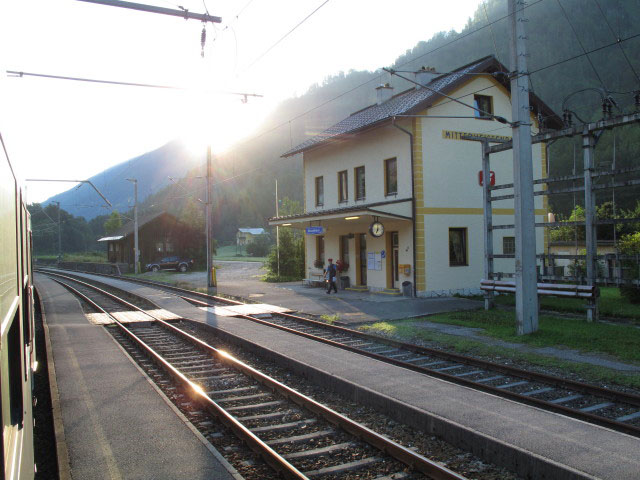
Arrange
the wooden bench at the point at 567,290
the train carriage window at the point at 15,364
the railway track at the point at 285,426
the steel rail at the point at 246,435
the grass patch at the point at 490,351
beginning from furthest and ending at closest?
the wooden bench at the point at 567,290
the grass patch at the point at 490,351
the railway track at the point at 285,426
the steel rail at the point at 246,435
the train carriage window at the point at 15,364

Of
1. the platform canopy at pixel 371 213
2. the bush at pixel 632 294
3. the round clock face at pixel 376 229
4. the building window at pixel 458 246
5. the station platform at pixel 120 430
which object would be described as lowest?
the station platform at pixel 120 430

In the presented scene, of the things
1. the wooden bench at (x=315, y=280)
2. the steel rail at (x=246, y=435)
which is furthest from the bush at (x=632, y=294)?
the steel rail at (x=246, y=435)

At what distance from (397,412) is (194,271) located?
148ft

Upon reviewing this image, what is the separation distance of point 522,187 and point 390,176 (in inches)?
435

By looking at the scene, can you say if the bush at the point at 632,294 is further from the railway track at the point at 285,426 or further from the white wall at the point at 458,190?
the railway track at the point at 285,426

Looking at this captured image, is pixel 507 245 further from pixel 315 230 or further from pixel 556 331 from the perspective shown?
pixel 556 331

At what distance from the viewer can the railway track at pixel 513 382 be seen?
682cm

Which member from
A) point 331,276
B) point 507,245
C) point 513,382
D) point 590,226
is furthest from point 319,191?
point 513,382

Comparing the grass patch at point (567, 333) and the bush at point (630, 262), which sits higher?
the bush at point (630, 262)

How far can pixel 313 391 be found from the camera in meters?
8.38

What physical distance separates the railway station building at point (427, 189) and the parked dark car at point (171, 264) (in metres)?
27.0

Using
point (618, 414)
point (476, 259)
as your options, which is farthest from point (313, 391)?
point (476, 259)

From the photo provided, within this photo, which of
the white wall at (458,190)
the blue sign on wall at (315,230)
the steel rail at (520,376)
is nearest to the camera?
the steel rail at (520,376)

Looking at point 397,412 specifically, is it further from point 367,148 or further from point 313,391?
point 367,148
